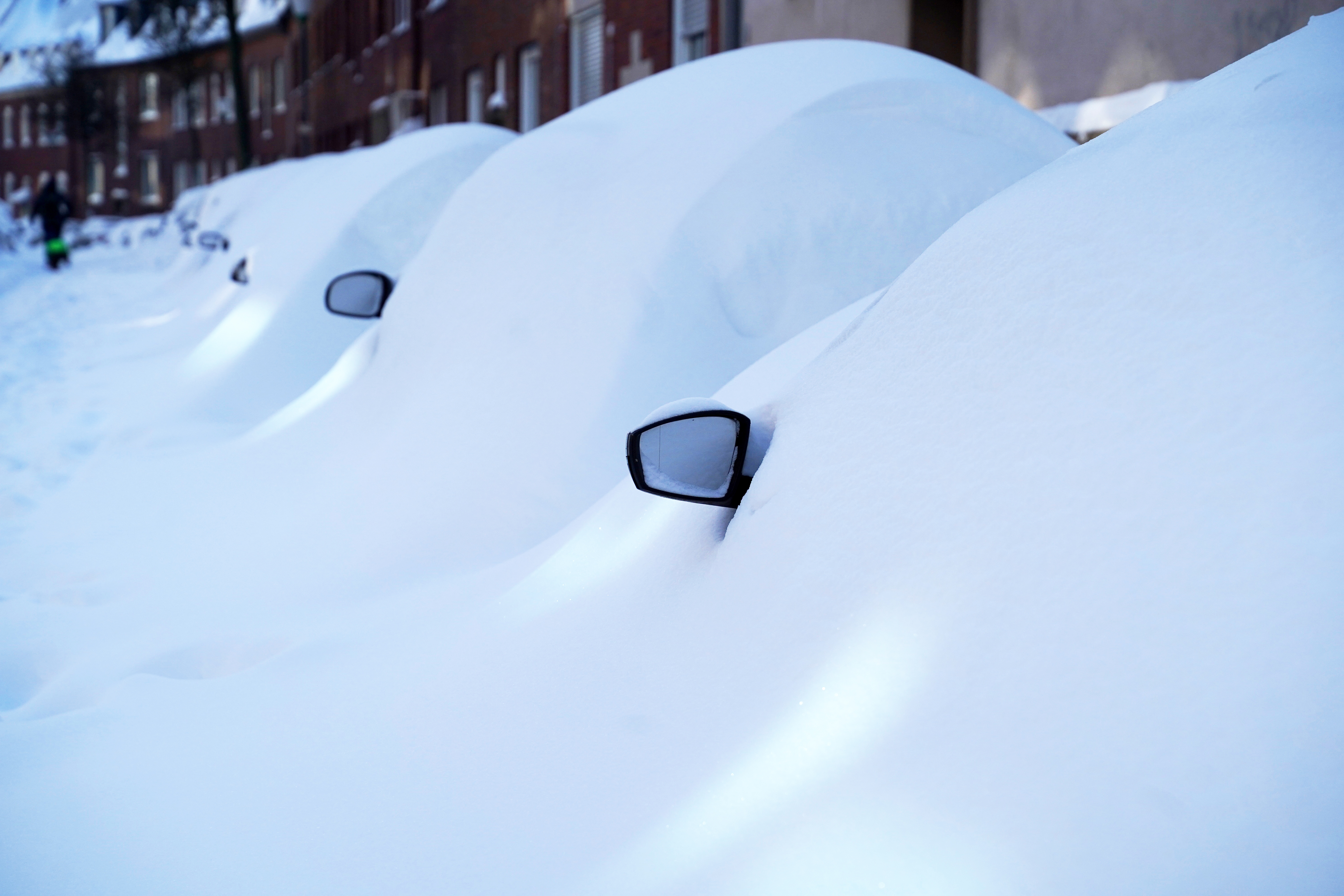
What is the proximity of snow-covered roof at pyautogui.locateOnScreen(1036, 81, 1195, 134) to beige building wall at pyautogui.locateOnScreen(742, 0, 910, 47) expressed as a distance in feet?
7.55

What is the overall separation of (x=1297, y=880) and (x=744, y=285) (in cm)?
241

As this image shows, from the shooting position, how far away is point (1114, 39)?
7.77 metres

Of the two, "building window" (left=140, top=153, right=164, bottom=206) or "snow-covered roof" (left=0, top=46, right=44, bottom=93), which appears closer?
"building window" (left=140, top=153, right=164, bottom=206)

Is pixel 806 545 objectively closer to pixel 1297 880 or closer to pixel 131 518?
pixel 1297 880

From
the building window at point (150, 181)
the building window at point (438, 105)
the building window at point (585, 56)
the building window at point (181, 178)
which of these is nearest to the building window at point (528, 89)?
the building window at point (585, 56)

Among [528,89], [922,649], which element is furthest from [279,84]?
[922,649]

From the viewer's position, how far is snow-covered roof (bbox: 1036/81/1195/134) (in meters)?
7.25

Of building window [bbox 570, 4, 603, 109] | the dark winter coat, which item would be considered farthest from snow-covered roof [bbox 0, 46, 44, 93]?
building window [bbox 570, 4, 603, 109]

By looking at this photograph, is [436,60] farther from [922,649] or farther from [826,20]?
[922,649]

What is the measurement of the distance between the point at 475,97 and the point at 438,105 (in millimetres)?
2444

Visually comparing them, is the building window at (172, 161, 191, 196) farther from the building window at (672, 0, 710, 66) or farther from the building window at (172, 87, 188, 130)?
the building window at (672, 0, 710, 66)

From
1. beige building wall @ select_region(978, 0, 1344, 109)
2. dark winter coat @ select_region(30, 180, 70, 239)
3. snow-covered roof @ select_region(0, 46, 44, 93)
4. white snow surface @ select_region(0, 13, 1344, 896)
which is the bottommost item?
white snow surface @ select_region(0, 13, 1344, 896)

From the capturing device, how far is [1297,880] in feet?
3.06

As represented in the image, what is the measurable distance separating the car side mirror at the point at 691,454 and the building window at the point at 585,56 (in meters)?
15.5
